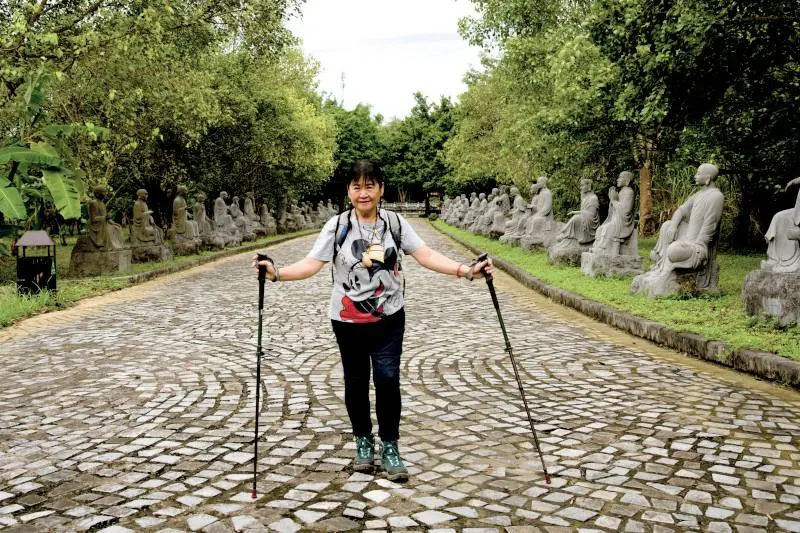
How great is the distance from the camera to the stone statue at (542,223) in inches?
789

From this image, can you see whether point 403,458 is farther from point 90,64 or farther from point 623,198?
point 90,64

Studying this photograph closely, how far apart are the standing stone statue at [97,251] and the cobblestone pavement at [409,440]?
24.3ft

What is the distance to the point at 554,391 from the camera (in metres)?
5.96

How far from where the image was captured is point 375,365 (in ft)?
13.2

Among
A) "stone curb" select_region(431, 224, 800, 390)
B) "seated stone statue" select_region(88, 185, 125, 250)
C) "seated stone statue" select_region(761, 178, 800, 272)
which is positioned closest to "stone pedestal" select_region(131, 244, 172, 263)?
"seated stone statue" select_region(88, 185, 125, 250)

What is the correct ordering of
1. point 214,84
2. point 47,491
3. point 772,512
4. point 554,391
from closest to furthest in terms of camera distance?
point 772,512, point 47,491, point 554,391, point 214,84

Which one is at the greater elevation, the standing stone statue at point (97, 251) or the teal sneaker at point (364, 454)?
the standing stone statue at point (97, 251)

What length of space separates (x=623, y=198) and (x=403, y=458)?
1020 cm

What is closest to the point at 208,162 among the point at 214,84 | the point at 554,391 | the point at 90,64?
the point at 214,84

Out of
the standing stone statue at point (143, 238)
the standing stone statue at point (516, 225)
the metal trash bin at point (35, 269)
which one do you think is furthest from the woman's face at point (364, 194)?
the standing stone statue at point (516, 225)

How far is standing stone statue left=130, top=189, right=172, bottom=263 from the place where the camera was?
19.1m

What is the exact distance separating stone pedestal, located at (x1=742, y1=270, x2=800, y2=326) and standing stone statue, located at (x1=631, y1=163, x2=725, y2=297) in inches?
65.2

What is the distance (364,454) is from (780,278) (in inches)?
222

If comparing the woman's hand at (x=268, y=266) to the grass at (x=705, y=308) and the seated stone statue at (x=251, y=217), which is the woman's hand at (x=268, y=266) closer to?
the grass at (x=705, y=308)
